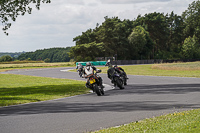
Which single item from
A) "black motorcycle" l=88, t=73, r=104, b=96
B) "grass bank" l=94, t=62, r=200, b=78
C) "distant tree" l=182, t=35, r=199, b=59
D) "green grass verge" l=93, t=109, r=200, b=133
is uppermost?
"distant tree" l=182, t=35, r=199, b=59

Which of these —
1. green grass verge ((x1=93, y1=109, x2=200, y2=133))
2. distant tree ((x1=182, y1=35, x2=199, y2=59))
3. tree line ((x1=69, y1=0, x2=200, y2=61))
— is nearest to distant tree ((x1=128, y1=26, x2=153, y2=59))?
tree line ((x1=69, y1=0, x2=200, y2=61))

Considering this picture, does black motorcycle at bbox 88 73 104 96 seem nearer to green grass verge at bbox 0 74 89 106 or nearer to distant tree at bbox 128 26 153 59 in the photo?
green grass verge at bbox 0 74 89 106

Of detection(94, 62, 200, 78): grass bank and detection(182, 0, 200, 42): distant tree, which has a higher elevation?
detection(182, 0, 200, 42): distant tree

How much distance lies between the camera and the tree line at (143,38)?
9057 cm

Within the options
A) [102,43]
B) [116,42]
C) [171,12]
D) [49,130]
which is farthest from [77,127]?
[171,12]

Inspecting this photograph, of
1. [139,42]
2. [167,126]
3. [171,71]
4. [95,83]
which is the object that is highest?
[139,42]

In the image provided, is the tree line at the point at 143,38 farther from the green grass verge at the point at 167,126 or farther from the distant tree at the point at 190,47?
the green grass verge at the point at 167,126

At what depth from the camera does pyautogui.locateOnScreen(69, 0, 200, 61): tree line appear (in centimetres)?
9057

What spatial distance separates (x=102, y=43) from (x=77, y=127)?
8189cm

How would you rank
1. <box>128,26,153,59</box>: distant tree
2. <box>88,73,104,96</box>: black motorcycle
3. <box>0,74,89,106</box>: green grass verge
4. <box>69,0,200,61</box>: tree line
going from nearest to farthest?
<box>0,74,89,106</box>: green grass verge, <box>88,73,104,96</box>: black motorcycle, <box>69,0,200,61</box>: tree line, <box>128,26,153,59</box>: distant tree

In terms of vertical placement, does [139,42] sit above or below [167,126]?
above

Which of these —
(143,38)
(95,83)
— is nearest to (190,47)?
(143,38)

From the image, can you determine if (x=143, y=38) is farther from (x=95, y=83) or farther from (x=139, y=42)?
(x=95, y=83)

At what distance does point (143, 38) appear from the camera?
9812 centimetres
